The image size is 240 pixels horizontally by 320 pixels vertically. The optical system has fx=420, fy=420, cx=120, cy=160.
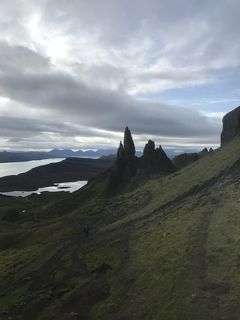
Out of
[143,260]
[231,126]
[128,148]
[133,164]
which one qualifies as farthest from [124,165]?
[143,260]

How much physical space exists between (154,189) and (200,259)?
6075 centimetres

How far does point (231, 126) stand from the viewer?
456ft

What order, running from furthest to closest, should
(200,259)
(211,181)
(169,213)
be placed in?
1. (211,181)
2. (169,213)
3. (200,259)

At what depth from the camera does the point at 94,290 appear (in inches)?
2156

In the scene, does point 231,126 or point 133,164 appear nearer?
point 231,126

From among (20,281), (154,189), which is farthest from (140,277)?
(154,189)

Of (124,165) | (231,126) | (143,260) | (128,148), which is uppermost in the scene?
(231,126)

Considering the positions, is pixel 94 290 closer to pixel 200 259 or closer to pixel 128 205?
pixel 200 259

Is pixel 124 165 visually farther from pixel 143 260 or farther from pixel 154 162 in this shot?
pixel 143 260

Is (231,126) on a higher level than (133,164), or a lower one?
higher

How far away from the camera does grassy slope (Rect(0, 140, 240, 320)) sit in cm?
4547

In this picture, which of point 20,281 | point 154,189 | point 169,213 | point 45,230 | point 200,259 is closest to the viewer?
point 200,259

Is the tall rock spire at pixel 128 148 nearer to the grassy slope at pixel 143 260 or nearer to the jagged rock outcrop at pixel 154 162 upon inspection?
the jagged rock outcrop at pixel 154 162

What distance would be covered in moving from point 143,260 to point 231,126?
88648 mm
